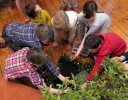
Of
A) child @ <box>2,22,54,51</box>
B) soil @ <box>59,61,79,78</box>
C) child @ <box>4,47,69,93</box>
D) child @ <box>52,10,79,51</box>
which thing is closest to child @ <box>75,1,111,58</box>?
child @ <box>52,10,79,51</box>

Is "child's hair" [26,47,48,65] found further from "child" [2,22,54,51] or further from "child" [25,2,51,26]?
"child" [25,2,51,26]

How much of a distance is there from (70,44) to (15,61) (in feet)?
3.18

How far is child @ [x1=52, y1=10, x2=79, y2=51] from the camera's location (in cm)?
131

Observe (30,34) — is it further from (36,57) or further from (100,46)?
(100,46)

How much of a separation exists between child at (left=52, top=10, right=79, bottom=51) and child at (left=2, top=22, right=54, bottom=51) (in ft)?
0.48

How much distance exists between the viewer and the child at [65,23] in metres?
1.31

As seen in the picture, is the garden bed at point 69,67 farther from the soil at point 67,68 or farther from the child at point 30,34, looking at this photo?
the child at point 30,34

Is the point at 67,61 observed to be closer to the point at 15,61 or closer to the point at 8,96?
the point at 15,61

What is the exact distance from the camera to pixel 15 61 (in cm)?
116

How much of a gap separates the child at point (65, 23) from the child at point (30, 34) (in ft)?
0.48

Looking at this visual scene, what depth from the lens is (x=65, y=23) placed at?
132 cm

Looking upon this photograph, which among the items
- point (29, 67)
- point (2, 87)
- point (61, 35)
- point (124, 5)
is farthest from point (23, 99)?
point (124, 5)

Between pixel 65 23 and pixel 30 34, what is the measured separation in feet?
1.61

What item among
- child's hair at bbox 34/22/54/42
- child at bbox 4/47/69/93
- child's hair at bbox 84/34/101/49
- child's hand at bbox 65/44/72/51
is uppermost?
child's hair at bbox 34/22/54/42
